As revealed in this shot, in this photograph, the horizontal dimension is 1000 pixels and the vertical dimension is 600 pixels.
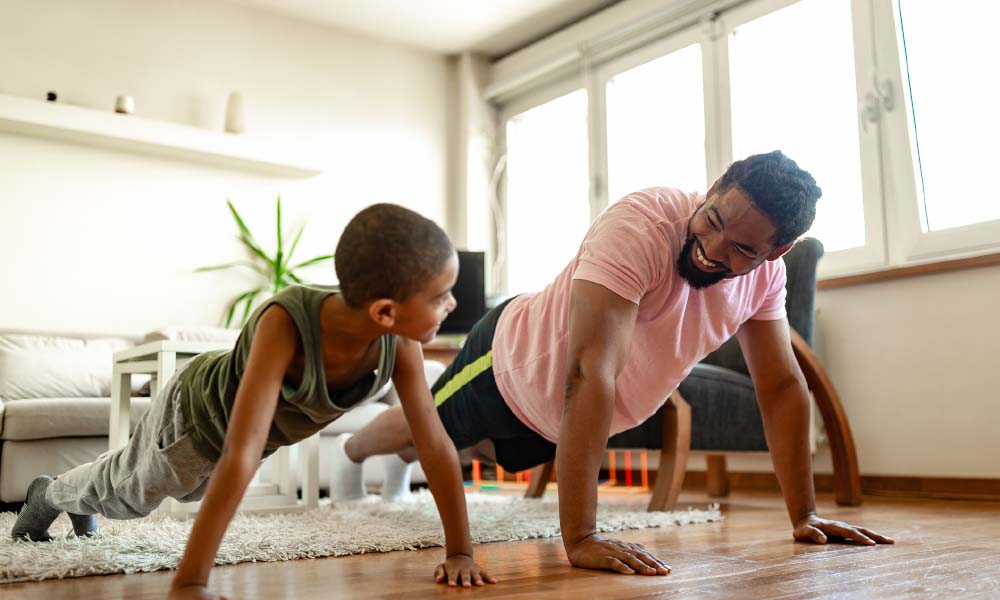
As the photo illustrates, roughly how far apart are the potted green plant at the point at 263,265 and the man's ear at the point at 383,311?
354cm

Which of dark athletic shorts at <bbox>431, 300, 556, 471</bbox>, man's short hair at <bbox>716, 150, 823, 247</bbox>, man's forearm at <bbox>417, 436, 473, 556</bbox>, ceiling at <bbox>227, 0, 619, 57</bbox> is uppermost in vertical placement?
ceiling at <bbox>227, 0, 619, 57</bbox>

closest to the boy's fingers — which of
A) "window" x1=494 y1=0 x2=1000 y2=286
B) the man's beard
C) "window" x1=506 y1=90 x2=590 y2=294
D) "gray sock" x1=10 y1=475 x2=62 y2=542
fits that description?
the man's beard

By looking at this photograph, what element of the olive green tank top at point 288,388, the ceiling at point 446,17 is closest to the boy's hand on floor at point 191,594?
the olive green tank top at point 288,388

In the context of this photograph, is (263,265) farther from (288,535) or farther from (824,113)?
(288,535)

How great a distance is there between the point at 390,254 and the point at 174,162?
375 cm

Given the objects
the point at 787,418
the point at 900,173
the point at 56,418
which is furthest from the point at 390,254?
the point at 900,173

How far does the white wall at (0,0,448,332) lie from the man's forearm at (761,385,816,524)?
3.48 meters

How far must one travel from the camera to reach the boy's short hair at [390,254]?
4.09 ft

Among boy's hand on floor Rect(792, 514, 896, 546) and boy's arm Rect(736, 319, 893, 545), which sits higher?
boy's arm Rect(736, 319, 893, 545)

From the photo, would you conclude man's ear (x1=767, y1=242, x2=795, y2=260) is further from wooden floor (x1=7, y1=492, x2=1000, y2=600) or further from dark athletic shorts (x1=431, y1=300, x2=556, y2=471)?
dark athletic shorts (x1=431, y1=300, x2=556, y2=471)

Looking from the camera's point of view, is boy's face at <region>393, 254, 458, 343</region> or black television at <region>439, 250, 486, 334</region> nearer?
boy's face at <region>393, 254, 458, 343</region>

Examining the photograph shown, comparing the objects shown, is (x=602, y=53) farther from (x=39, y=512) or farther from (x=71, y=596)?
(x=71, y=596)

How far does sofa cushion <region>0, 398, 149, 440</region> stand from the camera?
288 cm

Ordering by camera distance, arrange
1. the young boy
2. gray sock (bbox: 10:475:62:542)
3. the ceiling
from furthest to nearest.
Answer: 1. the ceiling
2. gray sock (bbox: 10:475:62:542)
3. the young boy
